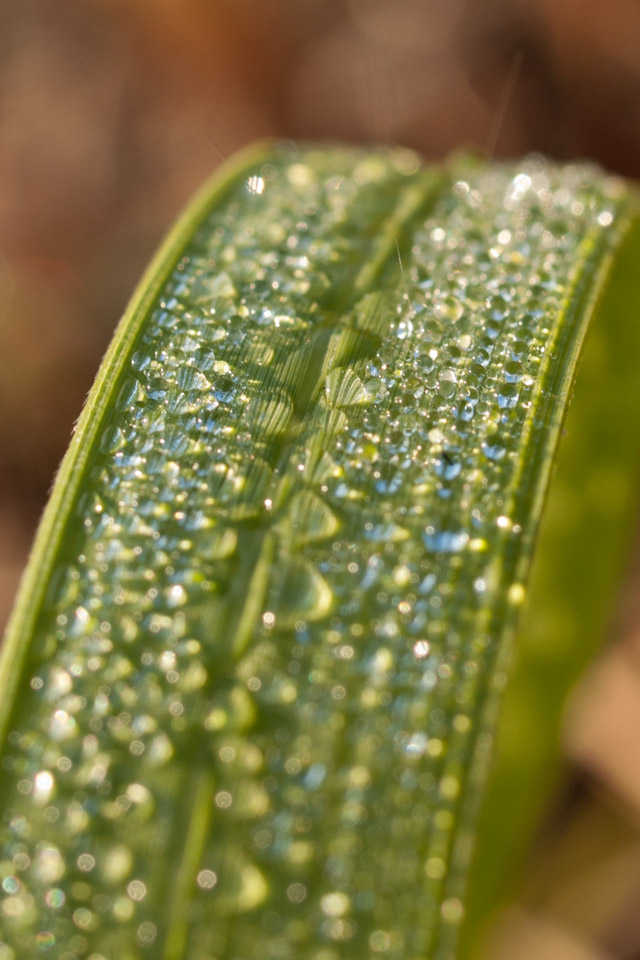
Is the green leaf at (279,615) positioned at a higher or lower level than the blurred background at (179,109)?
lower

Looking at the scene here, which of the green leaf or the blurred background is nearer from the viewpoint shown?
the green leaf

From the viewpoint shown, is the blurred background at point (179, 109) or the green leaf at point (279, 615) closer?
the green leaf at point (279, 615)

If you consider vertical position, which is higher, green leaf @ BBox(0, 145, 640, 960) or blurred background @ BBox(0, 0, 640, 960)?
blurred background @ BBox(0, 0, 640, 960)

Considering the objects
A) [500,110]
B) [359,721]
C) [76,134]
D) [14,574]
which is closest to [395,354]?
[359,721]

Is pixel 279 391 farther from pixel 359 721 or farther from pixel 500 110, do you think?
pixel 500 110
